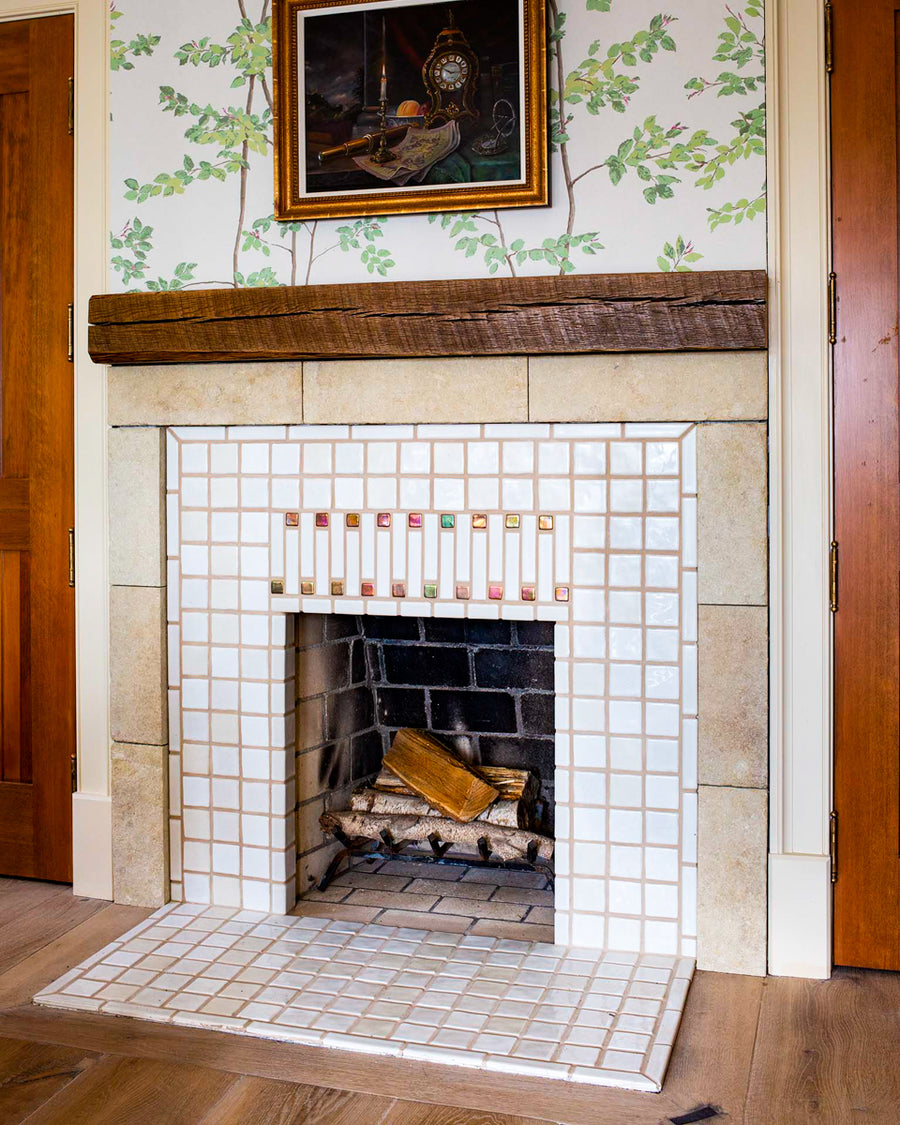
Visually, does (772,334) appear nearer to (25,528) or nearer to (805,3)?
(805,3)

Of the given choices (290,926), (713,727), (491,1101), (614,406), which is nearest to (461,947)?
(290,926)

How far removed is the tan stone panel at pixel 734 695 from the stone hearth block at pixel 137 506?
4.21 ft

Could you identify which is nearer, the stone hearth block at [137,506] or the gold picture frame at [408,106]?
the gold picture frame at [408,106]

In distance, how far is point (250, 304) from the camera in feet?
7.95

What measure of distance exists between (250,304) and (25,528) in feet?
2.87

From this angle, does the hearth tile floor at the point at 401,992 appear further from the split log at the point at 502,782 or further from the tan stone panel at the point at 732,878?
the split log at the point at 502,782

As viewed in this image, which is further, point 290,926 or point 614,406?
point 290,926

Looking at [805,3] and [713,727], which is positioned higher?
[805,3]

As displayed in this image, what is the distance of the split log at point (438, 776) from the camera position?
2693 millimetres

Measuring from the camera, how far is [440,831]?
2682 mm

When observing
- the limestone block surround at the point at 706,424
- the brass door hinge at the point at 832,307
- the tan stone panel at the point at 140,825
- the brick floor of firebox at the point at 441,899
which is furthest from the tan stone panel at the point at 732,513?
the tan stone panel at the point at 140,825

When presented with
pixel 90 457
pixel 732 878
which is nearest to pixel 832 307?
pixel 732 878

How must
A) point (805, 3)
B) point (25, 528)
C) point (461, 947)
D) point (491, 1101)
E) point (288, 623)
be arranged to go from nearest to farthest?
point (491, 1101) < point (805, 3) < point (461, 947) < point (288, 623) < point (25, 528)

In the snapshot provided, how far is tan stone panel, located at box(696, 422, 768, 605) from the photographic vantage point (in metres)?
→ 2.24
